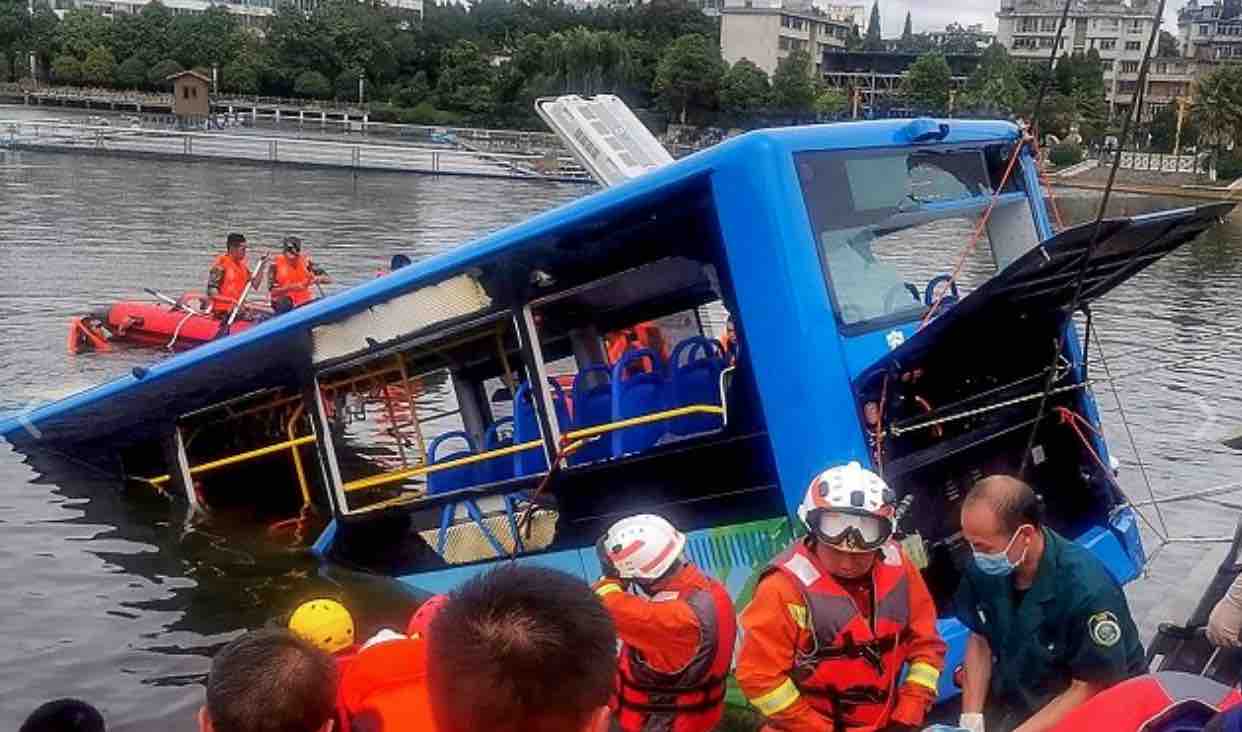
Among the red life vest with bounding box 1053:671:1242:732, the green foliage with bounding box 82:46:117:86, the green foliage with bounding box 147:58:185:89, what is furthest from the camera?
the green foliage with bounding box 82:46:117:86

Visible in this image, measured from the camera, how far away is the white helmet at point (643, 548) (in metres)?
4.73

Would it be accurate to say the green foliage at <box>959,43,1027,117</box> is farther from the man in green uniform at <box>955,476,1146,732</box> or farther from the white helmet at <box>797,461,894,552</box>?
the white helmet at <box>797,461,894,552</box>

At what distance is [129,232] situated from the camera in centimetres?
2877

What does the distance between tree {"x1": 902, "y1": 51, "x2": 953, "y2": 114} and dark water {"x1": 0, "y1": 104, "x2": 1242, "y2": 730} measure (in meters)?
29.4

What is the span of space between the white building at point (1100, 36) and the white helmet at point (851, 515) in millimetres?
94665

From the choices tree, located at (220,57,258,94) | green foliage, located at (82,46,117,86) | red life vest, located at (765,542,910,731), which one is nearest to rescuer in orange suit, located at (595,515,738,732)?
red life vest, located at (765,542,910,731)

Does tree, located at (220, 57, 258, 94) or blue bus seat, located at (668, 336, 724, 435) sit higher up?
blue bus seat, located at (668, 336, 724, 435)

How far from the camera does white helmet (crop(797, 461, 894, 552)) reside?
4363 mm

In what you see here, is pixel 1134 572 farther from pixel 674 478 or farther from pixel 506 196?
pixel 506 196

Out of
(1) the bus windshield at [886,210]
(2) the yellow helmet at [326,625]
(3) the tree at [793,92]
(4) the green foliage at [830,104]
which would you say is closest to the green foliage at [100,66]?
(3) the tree at [793,92]

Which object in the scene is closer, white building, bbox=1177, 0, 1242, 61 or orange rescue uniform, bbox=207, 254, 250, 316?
orange rescue uniform, bbox=207, 254, 250, 316

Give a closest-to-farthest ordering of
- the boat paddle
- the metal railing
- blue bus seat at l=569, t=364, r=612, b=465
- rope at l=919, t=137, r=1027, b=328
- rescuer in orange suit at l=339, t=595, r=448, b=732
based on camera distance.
A: 1. rescuer in orange suit at l=339, t=595, r=448, b=732
2. rope at l=919, t=137, r=1027, b=328
3. blue bus seat at l=569, t=364, r=612, b=465
4. the boat paddle
5. the metal railing

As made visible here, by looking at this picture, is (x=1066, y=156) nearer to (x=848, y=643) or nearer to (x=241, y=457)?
(x=241, y=457)

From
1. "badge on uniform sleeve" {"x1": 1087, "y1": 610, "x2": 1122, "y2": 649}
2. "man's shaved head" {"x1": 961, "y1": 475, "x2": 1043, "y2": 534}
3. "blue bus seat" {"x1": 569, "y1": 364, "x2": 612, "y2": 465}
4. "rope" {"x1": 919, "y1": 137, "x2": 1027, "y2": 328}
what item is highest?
"rope" {"x1": 919, "y1": 137, "x2": 1027, "y2": 328}
